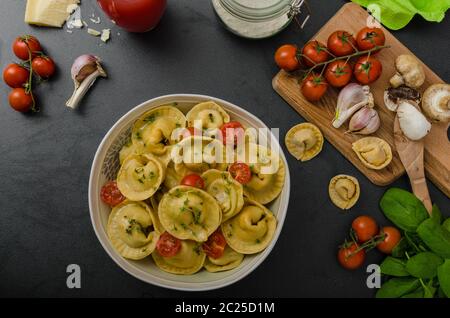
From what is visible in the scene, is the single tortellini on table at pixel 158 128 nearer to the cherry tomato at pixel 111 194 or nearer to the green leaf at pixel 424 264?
the cherry tomato at pixel 111 194

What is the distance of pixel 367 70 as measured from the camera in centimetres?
203

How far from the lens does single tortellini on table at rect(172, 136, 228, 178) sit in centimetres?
185

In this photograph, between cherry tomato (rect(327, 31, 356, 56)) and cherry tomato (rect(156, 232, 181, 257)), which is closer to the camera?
cherry tomato (rect(156, 232, 181, 257))

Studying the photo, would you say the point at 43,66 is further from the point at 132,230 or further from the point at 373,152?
the point at 373,152

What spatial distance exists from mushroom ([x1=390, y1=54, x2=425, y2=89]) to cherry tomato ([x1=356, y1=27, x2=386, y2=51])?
119mm

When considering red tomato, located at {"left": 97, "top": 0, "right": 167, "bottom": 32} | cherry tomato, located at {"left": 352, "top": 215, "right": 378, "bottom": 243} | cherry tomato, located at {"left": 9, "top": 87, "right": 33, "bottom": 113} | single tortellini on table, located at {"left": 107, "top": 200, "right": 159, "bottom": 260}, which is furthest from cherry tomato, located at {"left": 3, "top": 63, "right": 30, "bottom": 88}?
cherry tomato, located at {"left": 352, "top": 215, "right": 378, "bottom": 243}

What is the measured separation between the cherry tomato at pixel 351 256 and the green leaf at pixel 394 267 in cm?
9

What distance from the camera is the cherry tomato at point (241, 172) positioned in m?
1.87

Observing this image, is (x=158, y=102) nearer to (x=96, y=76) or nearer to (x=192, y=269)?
(x=96, y=76)

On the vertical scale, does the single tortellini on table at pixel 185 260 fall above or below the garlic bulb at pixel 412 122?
below

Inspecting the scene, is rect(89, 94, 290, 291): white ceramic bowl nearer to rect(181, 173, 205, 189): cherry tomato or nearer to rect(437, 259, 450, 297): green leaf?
rect(181, 173, 205, 189): cherry tomato

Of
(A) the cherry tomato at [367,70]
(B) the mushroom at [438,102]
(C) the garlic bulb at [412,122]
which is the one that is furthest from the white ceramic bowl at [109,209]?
(B) the mushroom at [438,102]

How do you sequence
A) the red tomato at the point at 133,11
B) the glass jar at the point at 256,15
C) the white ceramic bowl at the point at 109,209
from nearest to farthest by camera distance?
the white ceramic bowl at the point at 109,209 → the red tomato at the point at 133,11 → the glass jar at the point at 256,15

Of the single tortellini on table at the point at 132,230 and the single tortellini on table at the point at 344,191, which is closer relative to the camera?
the single tortellini on table at the point at 132,230
